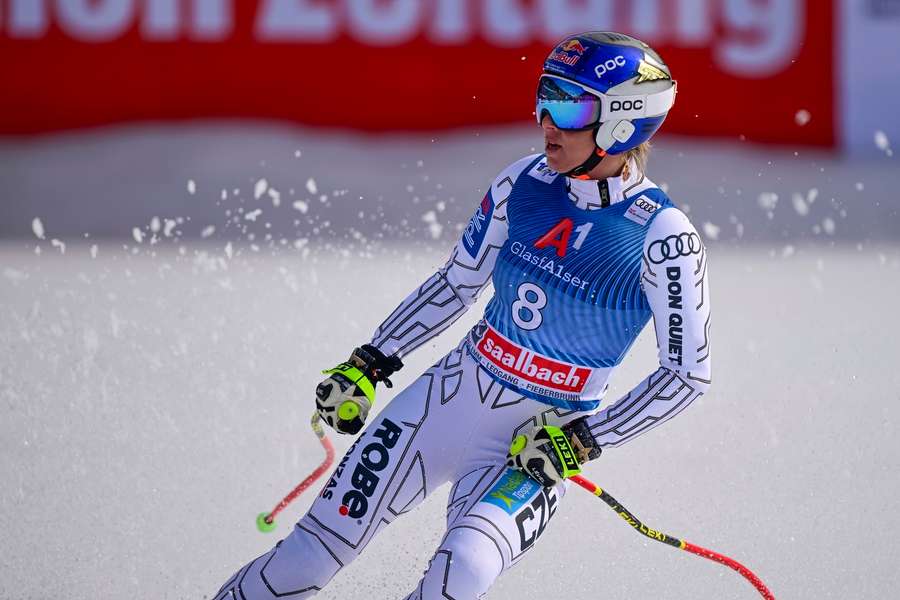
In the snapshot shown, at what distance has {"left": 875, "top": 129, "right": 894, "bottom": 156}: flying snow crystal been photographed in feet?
33.6

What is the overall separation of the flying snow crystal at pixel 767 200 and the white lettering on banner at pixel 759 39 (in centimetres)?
85

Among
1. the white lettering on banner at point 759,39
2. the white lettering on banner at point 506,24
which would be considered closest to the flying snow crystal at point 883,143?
the white lettering on banner at point 759,39

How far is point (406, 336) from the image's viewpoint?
4.23 m

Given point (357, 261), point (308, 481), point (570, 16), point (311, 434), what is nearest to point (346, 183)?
point (357, 261)

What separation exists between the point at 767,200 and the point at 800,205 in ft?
0.71

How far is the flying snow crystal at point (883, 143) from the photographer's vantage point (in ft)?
33.6

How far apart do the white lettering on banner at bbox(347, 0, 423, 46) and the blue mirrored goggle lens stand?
19.5ft

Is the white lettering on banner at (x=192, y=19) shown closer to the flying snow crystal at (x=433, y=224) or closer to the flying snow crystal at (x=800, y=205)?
the flying snow crystal at (x=433, y=224)

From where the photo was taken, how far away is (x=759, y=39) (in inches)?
389

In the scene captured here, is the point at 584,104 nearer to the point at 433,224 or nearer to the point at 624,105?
the point at 624,105

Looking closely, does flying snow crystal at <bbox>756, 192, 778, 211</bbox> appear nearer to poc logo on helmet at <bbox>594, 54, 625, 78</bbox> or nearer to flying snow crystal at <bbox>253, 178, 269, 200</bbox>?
flying snow crystal at <bbox>253, 178, 269, 200</bbox>

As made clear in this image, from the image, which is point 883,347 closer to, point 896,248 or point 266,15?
point 896,248

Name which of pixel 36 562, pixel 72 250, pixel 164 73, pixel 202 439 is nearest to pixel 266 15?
pixel 164 73

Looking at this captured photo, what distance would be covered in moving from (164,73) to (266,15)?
0.78 m
